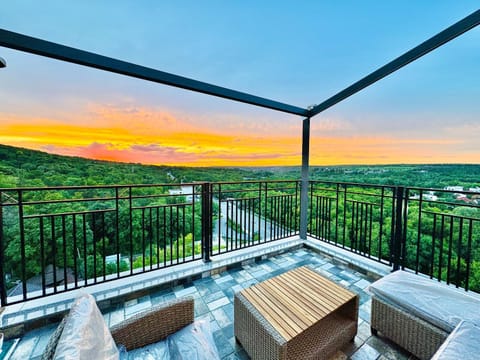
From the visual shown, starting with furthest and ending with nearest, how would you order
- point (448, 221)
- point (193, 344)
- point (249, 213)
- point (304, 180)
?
point (304, 180)
point (249, 213)
point (448, 221)
point (193, 344)

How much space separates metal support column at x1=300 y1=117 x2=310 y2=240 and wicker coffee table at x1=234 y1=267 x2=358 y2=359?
218 centimetres

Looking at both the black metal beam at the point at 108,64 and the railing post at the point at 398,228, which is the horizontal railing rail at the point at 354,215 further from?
the black metal beam at the point at 108,64

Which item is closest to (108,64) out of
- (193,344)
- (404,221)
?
(193,344)

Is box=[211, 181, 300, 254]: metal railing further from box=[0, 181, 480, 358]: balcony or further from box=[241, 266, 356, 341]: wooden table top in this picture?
box=[241, 266, 356, 341]: wooden table top

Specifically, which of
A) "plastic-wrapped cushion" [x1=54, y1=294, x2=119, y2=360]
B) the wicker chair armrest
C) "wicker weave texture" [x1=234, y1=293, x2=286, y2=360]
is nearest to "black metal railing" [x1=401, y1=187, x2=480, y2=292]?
"wicker weave texture" [x1=234, y1=293, x2=286, y2=360]

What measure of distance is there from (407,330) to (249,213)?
7.92 feet

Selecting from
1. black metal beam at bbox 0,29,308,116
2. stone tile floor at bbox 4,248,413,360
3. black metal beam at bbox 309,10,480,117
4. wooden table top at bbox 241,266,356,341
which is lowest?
stone tile floor at bbox 4,248,413,360

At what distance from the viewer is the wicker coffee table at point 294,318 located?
50.6 inches

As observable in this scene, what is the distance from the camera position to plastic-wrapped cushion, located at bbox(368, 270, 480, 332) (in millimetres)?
1344

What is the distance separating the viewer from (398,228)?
2689 millimetres

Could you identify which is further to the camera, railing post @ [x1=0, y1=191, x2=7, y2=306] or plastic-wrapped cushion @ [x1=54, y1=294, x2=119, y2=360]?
railing post @ [x1=0, y1=191, x2=7, y2=306]

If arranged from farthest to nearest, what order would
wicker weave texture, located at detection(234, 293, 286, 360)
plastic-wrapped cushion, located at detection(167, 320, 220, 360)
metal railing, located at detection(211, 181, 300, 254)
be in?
metal railing, located at detection(211, 181, 300, 254)
wicker weave texture, located at detection(234, 293, 286, 360)
plastic-wrapped cushion, located at detection(167, 320, 220, 360)

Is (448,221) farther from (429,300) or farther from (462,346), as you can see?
(462,346)

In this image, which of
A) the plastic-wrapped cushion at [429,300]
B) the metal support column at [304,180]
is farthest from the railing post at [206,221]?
the plastic-wrapped cushion at [429,300]
